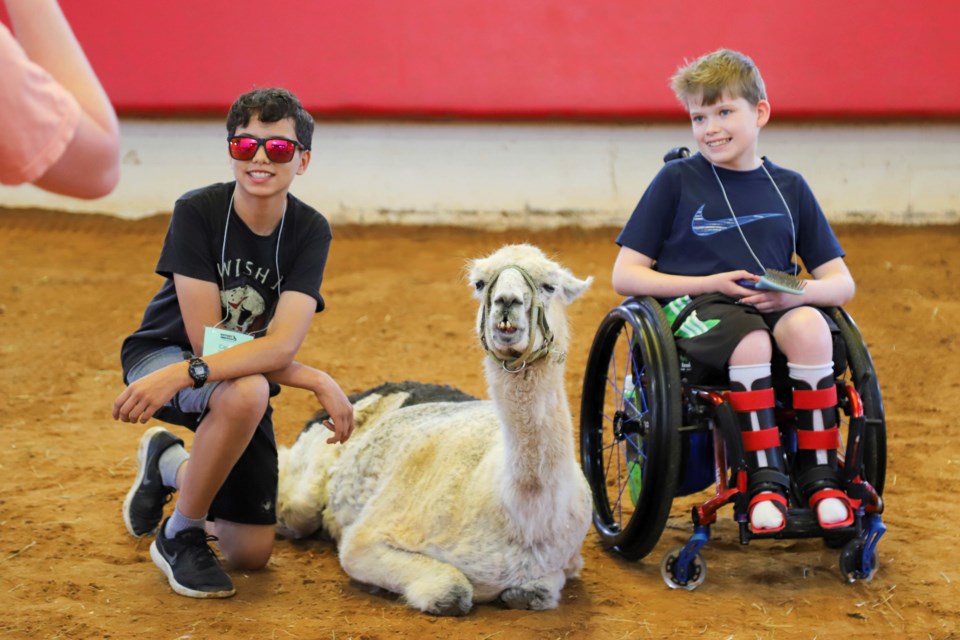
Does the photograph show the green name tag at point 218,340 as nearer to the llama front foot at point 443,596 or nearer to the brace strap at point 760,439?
the llama front foot at point 443,596

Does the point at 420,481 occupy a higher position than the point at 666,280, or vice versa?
the point at 666,280

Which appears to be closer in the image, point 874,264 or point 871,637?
point 871,637

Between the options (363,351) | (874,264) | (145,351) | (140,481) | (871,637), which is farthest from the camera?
(874,264)

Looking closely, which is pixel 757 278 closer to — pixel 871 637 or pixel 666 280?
pixel 666 280

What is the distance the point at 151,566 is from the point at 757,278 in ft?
6.63

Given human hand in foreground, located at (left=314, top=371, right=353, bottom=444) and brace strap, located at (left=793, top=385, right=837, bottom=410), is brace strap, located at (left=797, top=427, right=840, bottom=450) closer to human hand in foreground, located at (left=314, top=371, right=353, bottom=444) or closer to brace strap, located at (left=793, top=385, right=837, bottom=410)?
brace strap, located at (left=793, top=385, right=837, bottom=410)

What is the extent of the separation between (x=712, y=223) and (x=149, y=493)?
6.56 ft

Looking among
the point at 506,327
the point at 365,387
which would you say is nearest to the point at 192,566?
the point at 506,327

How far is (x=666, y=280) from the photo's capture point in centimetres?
344

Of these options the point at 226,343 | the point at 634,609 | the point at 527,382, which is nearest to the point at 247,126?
the point at 226,343

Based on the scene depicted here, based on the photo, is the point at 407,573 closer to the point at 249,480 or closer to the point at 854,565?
the point at 249,480

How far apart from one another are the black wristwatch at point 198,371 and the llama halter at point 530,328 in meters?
0.75

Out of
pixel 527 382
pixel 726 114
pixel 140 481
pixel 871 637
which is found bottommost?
pixel 871 637

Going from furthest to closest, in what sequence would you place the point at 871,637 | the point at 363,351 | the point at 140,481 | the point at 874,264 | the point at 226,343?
the point at 874,264 < the point at 363,351 < the point at 140,481 < the point at 226,343 < the point at 871,637
